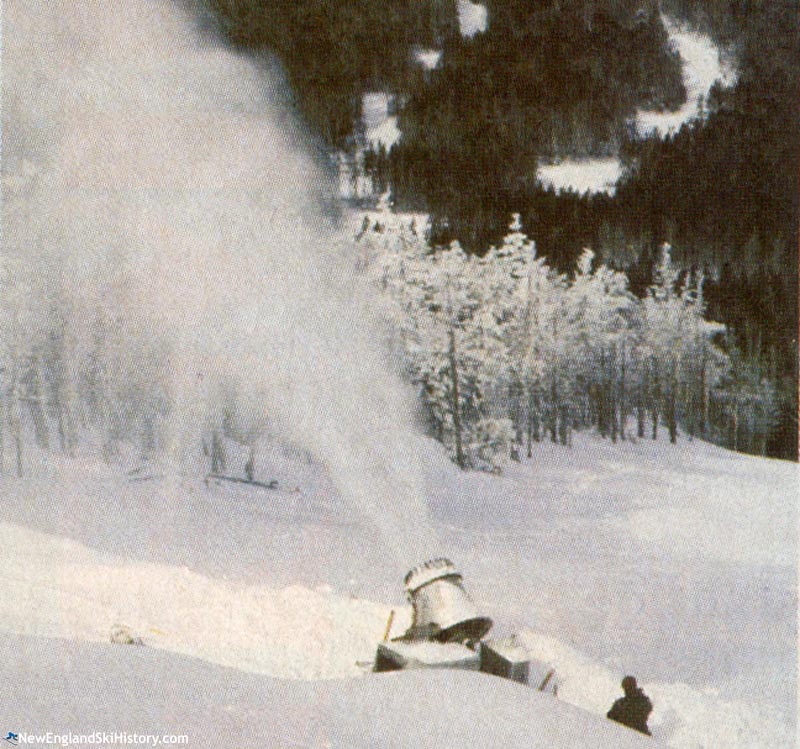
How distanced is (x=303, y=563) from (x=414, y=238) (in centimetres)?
418

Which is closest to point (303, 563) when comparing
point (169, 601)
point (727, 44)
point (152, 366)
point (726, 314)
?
point (169, 601)

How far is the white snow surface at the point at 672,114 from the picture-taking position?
743 cm

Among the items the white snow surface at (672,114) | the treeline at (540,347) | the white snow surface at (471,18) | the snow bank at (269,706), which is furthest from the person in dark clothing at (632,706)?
the white snow surface at (471,18)

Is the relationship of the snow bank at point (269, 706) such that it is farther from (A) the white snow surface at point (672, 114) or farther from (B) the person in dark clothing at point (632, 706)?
A: (A) the white snow surface at point (672, 114)

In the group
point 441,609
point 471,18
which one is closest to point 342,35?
point 471,18

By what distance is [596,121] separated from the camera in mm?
8273

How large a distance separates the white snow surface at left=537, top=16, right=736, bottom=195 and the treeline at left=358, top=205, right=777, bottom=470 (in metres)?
0.80

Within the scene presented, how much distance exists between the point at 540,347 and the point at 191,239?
584 centimetres

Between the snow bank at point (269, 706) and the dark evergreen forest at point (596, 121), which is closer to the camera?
the snow bank at point (269, 706)

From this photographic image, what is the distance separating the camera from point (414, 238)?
9.36m

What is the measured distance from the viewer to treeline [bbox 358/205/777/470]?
911 centimetres

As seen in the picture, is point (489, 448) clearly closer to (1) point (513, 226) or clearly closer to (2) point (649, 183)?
(1) point (513, 226)

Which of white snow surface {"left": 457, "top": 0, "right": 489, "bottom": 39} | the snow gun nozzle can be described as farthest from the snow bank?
white snow surface {"left": 457, "top": 0, "right": 489, "bottom": 39}

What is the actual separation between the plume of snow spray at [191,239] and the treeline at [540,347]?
732mm
